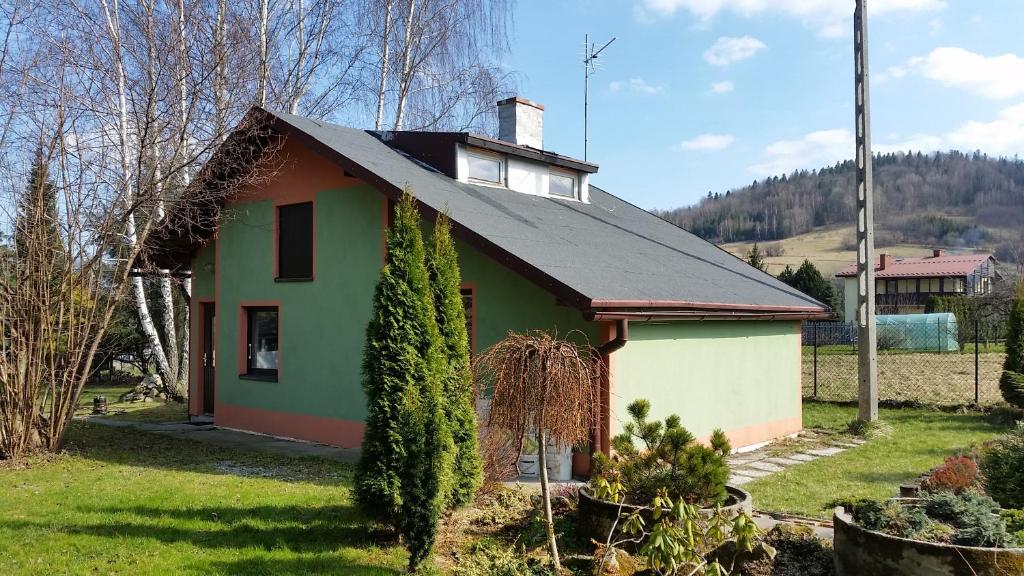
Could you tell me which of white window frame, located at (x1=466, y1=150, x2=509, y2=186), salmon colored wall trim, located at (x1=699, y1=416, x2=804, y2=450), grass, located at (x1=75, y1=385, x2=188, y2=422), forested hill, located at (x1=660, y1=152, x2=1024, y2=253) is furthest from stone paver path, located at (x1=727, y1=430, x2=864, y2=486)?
forested hill, located at (x1=660, y1=152, x2=1024, y2=253)

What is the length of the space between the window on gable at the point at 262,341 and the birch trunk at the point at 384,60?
8.94 metres

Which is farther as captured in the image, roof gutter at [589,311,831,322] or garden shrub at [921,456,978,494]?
roof gutter at [589,311,831,322]

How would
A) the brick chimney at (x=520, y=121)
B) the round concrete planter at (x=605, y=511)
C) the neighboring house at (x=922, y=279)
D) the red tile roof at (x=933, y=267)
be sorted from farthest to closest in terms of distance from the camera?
1. the red tile roof at (x=933, y=267)
2. the neighboring house at (x=922, y=279)
3. the brick chimney at (x=520, y=121)
4. the round concrete planter at (x=605, y=511)

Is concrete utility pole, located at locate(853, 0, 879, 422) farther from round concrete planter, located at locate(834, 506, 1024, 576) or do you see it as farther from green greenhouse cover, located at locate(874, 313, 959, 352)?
green greenhouse cover, located at locate(874, 313, 959, 352)

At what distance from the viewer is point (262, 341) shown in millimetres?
12766

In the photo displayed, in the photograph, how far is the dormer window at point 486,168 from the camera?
12523 millimetres

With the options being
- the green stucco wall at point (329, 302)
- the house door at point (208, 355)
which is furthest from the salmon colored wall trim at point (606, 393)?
the house door at point (208, 355)

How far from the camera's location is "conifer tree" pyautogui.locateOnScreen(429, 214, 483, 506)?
242 inches

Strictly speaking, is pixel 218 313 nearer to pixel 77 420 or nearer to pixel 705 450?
pixel 77 420

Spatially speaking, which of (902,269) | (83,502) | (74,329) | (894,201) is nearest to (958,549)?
(83,502)

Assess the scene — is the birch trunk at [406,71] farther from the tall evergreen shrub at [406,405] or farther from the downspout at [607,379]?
the tall evergreen shrub at [406,405]

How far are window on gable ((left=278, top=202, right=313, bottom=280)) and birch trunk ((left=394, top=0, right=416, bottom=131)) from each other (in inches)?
336

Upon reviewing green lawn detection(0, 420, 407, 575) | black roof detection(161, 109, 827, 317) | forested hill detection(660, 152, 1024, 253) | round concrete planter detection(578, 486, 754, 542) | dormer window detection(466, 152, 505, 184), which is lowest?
green lawn detection(0, 420, 407, 575)

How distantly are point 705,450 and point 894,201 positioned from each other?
8665 cm
